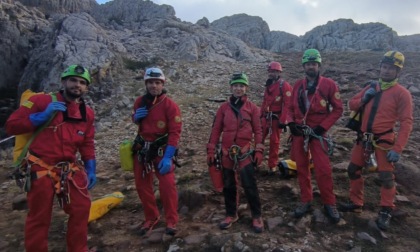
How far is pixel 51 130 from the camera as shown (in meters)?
4.64

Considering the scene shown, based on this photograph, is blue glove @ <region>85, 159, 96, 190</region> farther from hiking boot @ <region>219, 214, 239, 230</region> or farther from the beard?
the beard

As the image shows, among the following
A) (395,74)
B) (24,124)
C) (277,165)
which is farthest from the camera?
(277,165)

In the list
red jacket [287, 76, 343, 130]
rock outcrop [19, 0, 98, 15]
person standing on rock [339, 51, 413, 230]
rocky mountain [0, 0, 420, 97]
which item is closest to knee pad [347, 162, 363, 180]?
person standing on rock [339, 51, 413, 230]

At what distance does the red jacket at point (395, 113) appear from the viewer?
535 centimetres

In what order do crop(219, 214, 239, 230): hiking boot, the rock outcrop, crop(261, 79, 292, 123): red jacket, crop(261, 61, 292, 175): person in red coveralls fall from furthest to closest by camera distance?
the rock outcrop, crop(261, 79, 292, 123): red jacket, crop(261, 61, 292, 175): person in red coveralls, crop(219, 214, 239, 230): hiking boot

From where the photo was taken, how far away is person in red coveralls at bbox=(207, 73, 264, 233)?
221 inches

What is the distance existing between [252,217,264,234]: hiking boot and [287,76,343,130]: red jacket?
1974mm

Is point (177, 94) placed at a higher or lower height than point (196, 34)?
lower

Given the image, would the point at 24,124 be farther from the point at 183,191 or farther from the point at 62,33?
the point at 62,33

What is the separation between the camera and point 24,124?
4473 millimetres

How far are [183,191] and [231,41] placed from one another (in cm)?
2520

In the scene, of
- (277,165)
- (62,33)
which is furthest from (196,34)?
(277,165)

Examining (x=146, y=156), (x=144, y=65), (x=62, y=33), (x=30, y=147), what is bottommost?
(x=146, y=156)

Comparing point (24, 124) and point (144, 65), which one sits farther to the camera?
point (144, 65)
